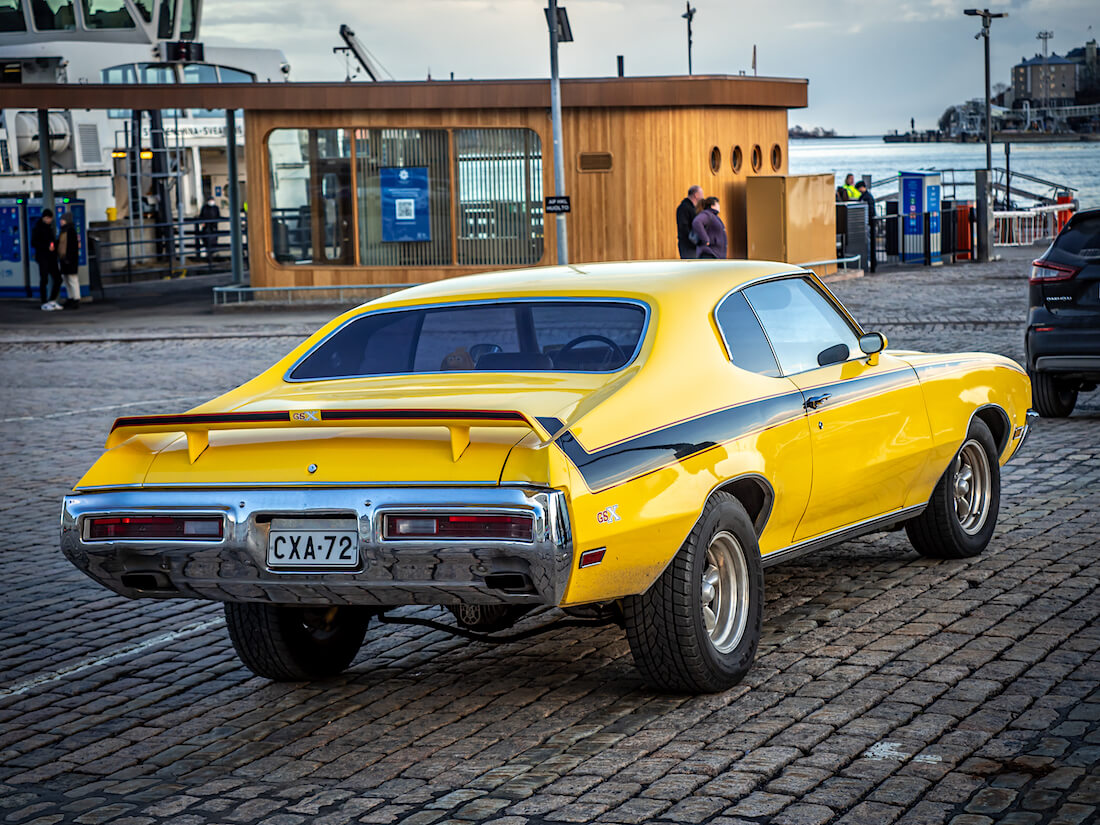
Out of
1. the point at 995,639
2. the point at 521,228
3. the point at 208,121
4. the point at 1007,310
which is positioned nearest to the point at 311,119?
the point at 521,228

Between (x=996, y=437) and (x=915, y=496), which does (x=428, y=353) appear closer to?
(x=915, y=496)

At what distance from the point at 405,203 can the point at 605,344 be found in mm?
23638

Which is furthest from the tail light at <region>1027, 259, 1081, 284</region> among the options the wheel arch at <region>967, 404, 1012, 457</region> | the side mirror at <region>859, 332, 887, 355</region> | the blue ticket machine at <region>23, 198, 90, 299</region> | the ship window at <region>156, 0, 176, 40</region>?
the ship window at <region>156, 0, 176, 40</region>

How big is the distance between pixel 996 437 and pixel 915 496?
1.13 metres

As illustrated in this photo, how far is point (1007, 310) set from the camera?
2275cm

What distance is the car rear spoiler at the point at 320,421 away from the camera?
5086mm

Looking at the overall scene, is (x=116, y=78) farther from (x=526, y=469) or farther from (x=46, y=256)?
(x=526, y=469)

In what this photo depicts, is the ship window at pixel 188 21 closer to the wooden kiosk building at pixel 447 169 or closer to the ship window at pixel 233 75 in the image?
the ship window at pixel 233 75

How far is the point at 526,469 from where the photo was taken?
502 centimetres

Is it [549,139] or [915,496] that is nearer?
[915,496]

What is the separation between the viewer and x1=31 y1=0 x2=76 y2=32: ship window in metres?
56.2

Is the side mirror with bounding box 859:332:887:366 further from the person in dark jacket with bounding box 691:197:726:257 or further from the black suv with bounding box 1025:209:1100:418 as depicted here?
the person in dark jacket with bounding box 691:197:726:257

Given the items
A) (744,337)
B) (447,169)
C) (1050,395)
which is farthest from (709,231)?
(744,337)

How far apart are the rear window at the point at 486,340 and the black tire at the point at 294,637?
3.03ft
